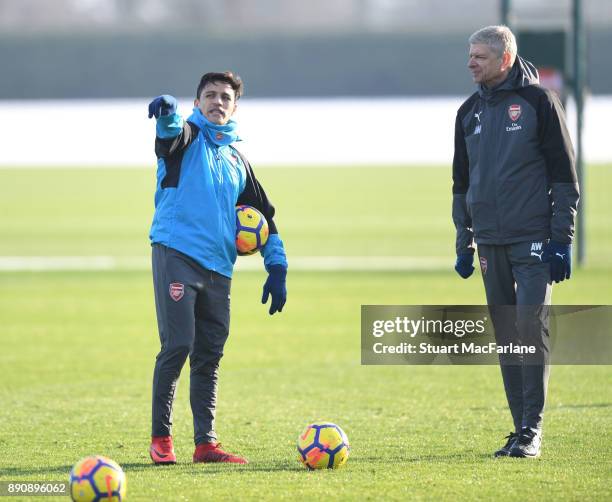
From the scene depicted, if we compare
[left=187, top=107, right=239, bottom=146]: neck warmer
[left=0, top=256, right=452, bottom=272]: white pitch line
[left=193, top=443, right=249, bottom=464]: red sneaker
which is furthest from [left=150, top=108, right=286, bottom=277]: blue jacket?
[left=0, top=256, right=452, bottom=272]: white pitch line

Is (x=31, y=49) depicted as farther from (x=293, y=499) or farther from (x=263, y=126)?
(x=293, y=499)

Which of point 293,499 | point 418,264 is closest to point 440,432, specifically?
point 293,499

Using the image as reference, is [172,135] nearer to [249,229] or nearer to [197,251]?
[197,251]

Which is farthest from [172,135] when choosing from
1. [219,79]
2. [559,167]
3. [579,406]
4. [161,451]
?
[579,406]

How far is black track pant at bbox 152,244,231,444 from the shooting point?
24.9ft

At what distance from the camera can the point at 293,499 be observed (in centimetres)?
671

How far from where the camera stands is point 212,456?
7.71 metres

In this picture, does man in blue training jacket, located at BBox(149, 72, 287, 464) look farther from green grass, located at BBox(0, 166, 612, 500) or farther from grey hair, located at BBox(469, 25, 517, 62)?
grey hair, located at BBox(469, 25, 517, 62)

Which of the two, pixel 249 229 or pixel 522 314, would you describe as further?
pixel 249 229

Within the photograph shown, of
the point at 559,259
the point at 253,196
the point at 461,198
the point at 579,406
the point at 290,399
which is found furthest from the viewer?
the point at 290,399

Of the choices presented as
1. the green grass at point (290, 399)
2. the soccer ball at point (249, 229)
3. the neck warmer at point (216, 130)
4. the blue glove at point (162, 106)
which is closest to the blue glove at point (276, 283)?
the soccer ball at point (249, 229)

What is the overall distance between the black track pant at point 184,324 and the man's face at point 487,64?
190 cm

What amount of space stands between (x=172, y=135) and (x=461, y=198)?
1891mm

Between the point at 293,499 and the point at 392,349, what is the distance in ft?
7.78
